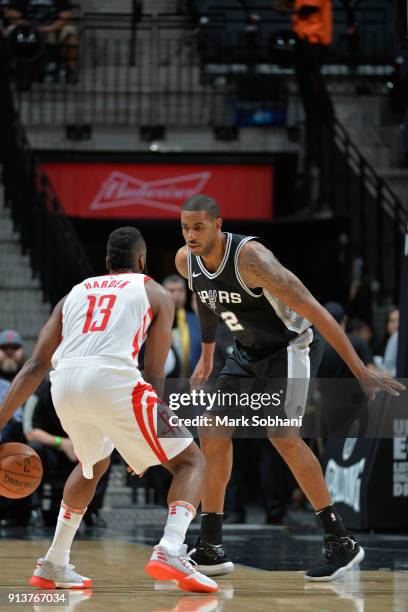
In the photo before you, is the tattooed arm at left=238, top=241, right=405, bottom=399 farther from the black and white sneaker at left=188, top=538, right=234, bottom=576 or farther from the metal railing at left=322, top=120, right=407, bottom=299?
the metal railing at left=322, top=120, right=407, bottom=299

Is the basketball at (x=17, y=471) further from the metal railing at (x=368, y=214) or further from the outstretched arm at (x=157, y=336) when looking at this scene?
the metal railing at (x=368, y=214)

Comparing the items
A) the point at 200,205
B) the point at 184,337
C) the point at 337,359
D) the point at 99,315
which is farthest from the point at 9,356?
the point at 99,315

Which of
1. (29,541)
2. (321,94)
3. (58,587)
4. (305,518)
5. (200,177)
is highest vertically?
(321,94)

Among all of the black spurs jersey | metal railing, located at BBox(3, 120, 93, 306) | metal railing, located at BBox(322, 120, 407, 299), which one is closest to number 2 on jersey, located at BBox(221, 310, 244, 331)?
the black spurs jersey

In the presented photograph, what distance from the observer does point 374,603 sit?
582 centimetres

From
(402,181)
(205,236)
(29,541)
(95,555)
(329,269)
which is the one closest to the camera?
(205,236)

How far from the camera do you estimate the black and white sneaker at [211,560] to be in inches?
272

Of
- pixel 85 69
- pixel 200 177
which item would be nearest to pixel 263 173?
pixel 200 177

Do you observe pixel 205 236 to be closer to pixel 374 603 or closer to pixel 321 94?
pixel 374 603

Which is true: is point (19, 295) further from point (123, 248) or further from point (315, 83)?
point (123, 248)

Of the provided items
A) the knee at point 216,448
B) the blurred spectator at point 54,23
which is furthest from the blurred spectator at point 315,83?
the knee at point 216,448

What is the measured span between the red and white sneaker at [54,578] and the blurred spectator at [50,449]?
4.40 meters

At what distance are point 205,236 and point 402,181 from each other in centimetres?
1167

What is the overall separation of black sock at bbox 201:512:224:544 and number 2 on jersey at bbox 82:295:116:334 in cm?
158
